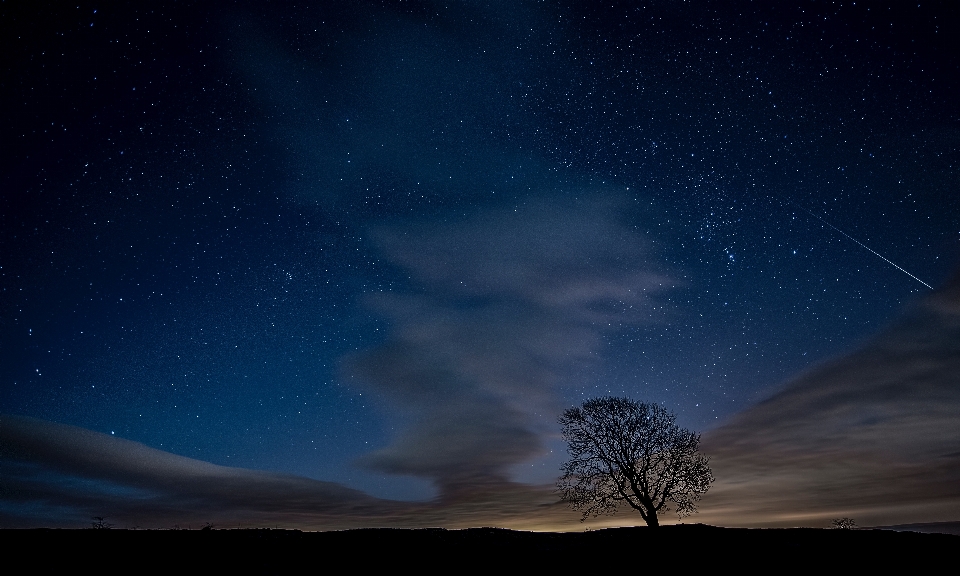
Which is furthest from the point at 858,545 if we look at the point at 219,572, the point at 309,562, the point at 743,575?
the point at 219,572

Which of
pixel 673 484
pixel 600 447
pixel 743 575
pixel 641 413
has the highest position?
pixel 641 413

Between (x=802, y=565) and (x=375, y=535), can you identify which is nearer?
(x=802, y=565)

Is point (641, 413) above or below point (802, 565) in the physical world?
above

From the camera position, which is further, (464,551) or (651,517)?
(651,517)

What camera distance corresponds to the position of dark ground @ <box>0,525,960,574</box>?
47.1 feet

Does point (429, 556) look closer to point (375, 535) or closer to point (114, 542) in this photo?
point (375, 535)

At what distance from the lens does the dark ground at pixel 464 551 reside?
47.1 feet

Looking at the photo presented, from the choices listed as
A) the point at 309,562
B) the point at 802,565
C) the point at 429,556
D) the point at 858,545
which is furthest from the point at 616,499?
the point at 309,562

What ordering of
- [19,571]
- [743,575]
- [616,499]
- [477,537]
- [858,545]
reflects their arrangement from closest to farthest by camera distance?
[19,571], [743,575], [858,545], [477,537], [616,499]

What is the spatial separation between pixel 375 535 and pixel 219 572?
6.90m

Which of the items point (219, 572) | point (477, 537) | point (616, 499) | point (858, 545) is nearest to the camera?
point (219, 572)

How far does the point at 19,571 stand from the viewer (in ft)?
41.1

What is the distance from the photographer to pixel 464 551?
17312mm

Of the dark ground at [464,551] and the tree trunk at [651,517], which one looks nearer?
the dark ground at [464,551]
